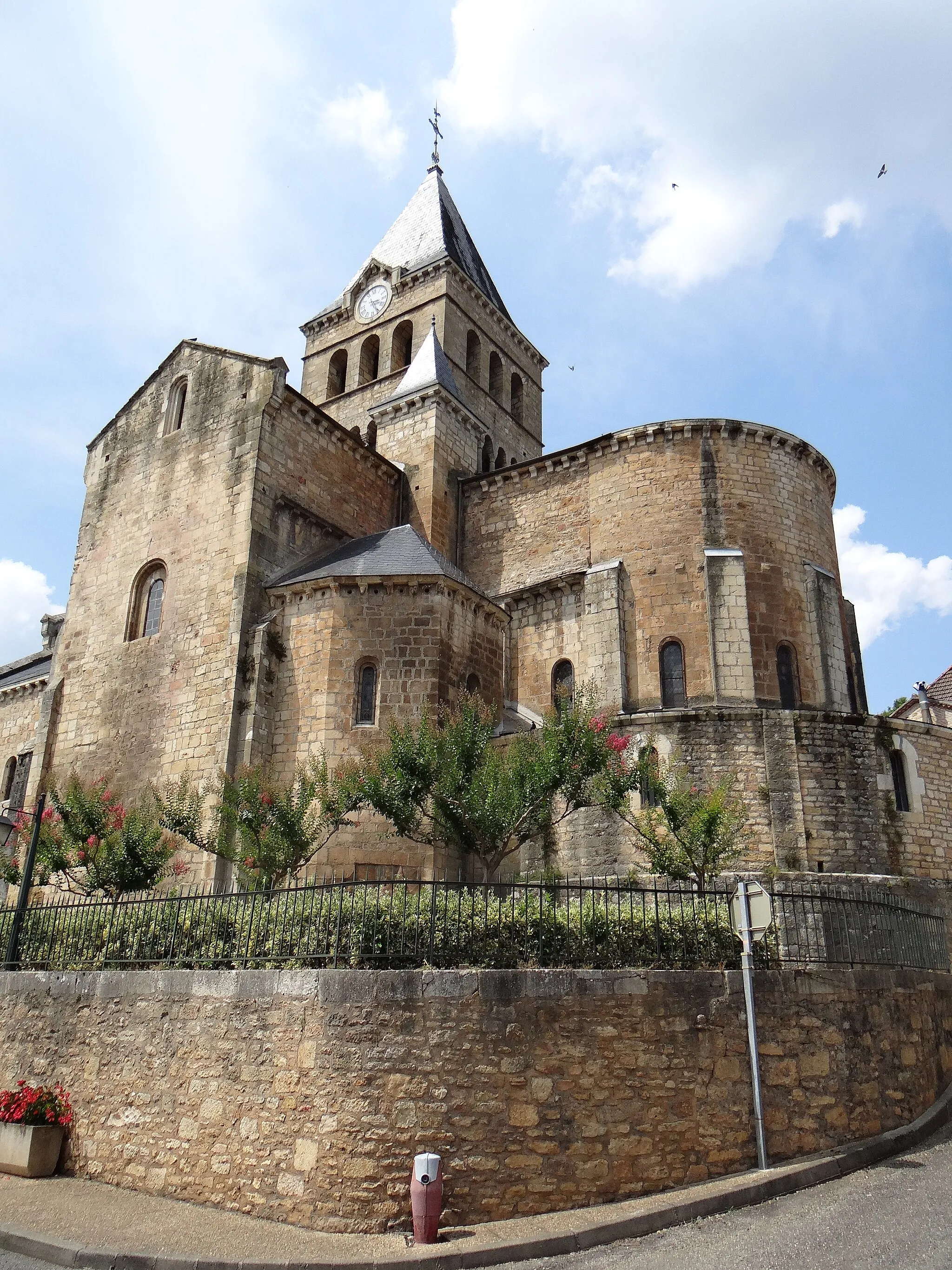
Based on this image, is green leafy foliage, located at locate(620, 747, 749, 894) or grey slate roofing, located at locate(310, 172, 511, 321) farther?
grey slate roofing, located at locate(310, 172, 511, 321)

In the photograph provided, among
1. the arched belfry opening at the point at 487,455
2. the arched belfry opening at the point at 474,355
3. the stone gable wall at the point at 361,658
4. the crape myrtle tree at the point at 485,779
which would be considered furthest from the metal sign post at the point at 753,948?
the arched belfry opening at the point at 474,355

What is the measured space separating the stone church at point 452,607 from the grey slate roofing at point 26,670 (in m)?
8.23

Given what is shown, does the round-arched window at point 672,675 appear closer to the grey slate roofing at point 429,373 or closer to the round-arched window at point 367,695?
the round-arched window at point 367,695

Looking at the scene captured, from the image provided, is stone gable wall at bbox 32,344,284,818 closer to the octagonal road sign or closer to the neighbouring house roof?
the octagonal road sign

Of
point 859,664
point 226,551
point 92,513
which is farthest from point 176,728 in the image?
point 859,664

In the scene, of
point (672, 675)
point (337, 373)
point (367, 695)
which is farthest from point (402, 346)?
point (367, 695)

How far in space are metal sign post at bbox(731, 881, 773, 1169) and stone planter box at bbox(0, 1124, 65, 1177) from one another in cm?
678

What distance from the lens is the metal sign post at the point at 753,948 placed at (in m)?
8.05

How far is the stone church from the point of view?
15695mm

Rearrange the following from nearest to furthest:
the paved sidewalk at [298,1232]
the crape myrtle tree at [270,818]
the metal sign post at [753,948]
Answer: the paved sidewalk at [298,1232] < the metal sign post at [753,948] < the crape myrtle tree at [270,818]

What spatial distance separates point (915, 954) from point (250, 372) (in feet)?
54.8

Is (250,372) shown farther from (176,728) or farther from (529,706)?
(529,706)

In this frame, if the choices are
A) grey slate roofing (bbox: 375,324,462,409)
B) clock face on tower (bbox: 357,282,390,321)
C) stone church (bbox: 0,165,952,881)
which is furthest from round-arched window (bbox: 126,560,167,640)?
clock face on tower (bbox: 357,282,390,321)

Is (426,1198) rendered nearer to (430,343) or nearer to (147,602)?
(147,602)
